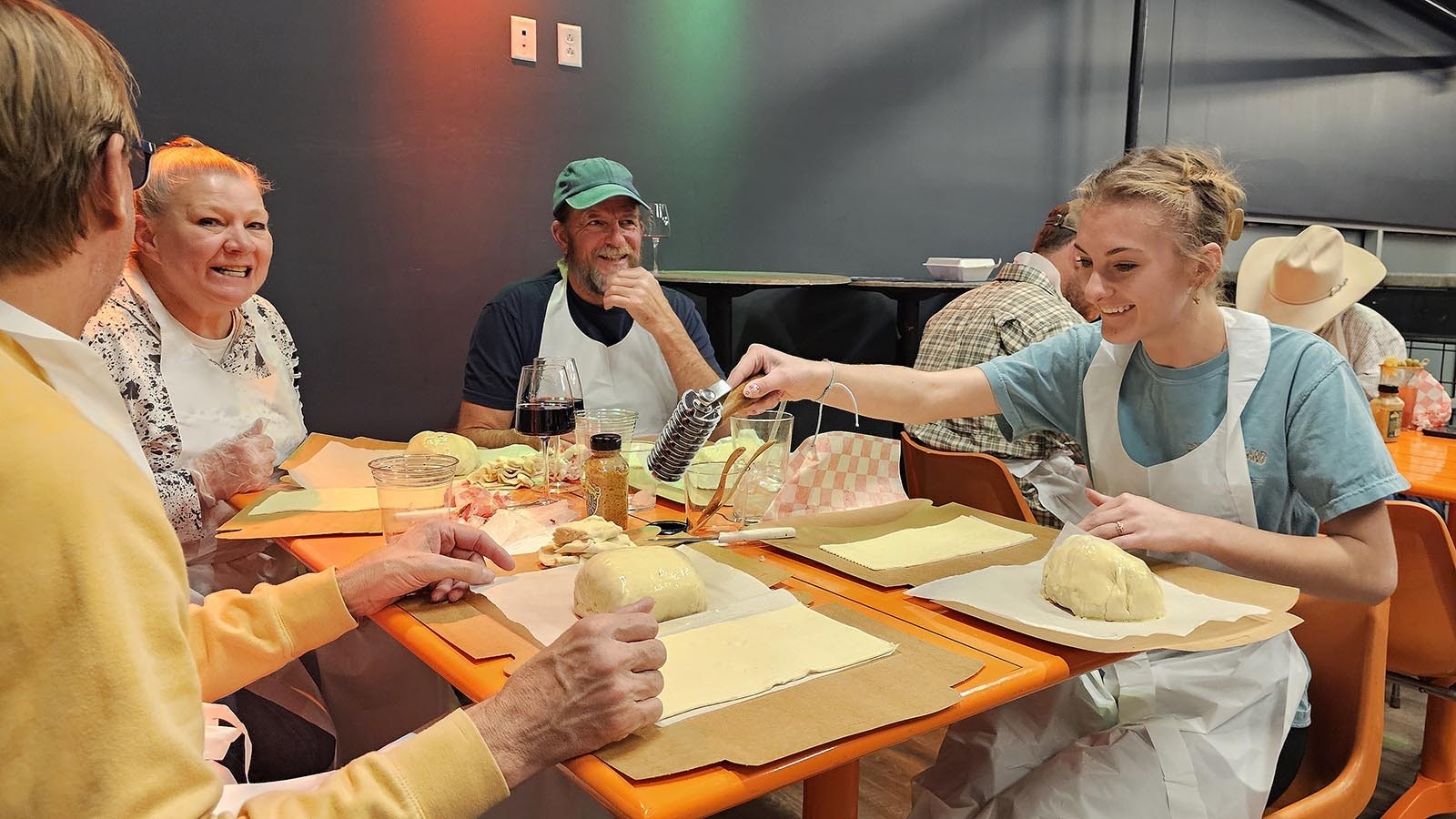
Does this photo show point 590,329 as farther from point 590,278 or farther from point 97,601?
point 97,601

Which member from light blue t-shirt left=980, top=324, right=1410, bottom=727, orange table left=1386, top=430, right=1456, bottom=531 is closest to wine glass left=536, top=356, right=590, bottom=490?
light blue t-shirt left=980, top=324, right=1410, bottom=727

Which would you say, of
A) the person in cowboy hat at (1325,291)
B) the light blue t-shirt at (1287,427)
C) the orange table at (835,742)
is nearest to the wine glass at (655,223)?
the orange table at (835,742)

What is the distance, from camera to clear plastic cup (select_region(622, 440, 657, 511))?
194 cm

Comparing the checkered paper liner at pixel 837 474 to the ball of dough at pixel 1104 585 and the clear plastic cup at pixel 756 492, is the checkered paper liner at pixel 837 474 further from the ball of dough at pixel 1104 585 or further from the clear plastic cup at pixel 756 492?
the ball of dough at pixel 1104 585

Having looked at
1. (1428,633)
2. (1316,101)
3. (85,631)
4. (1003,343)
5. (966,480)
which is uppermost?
(1316,101)

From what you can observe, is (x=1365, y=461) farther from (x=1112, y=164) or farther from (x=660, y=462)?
(x=660, y=462)

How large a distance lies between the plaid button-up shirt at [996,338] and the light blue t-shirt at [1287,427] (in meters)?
0.86

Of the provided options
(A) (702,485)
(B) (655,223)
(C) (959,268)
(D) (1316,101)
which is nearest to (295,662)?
(A) (702,485)

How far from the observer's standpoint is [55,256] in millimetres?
898

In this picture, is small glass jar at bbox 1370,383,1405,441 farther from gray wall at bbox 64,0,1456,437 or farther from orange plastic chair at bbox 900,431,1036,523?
gray wall at bbox 64,0,1456,437

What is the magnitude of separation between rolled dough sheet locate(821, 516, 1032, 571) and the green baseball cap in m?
1.64

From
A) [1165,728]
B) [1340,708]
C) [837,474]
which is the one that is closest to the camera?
[1165,728]

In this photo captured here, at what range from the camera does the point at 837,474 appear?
6.34 feet

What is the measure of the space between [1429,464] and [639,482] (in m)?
2.32
